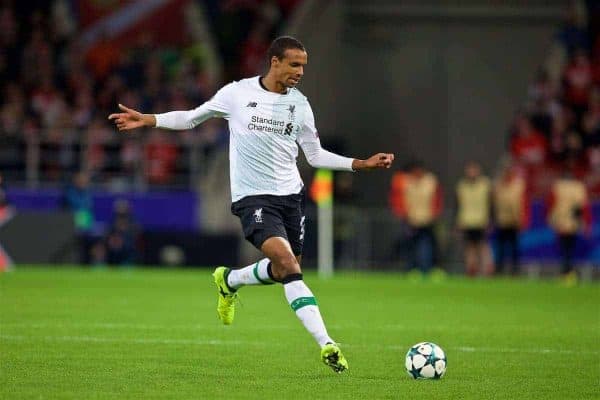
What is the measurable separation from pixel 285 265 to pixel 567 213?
1611 cm

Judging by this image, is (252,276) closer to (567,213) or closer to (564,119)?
(567,213)

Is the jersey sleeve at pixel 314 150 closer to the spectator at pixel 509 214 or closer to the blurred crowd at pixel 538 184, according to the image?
the blurred crowd at pixel 538 184

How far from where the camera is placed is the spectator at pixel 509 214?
85.7 ft

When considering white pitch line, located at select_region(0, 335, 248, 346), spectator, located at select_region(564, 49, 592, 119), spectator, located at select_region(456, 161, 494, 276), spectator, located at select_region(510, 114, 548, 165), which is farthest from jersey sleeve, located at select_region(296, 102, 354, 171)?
spectator, located at select_region(564, 49, 592, 119)

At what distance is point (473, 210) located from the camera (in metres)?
26.1

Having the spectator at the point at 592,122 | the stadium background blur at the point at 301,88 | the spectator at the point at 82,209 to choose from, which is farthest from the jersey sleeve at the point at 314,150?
the spectator at the point at 592,122

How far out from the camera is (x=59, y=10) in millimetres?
32250

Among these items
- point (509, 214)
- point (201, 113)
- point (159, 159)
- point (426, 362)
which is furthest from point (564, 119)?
point (426, 362)

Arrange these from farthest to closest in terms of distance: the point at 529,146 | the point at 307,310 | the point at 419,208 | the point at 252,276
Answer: the point at 529,146 < the point at 419,208 < the point at 252,276 < the point at 307,310

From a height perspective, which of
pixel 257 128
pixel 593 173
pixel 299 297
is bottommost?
pixel 299 297

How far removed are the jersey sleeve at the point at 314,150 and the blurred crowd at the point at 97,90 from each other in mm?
17892

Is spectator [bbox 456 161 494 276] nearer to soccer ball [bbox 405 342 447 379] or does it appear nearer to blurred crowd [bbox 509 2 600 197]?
blurred crowd [bbox 509 2 600 197]

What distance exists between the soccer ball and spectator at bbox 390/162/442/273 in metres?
A: 15.9

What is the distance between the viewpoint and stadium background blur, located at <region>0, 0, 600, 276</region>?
91.8 ft
